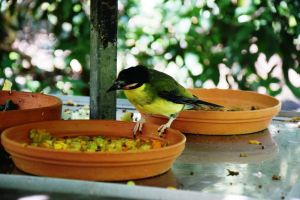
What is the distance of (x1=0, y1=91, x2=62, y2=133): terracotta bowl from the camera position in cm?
274

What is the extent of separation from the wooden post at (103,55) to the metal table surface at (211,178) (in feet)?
1.31

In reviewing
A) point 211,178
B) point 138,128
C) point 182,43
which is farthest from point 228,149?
point 182,43

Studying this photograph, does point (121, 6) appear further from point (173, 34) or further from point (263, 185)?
point (263, 185)

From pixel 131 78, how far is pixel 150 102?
18 centimetres

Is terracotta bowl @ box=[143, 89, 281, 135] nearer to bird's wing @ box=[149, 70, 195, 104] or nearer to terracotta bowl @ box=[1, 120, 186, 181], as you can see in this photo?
bird's wing @ box=[149, 70, 195, 104]

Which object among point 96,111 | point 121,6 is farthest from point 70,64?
point 96,111

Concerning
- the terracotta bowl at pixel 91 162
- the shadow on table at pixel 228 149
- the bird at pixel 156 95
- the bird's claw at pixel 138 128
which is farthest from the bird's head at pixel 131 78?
the terracotta bowl at pixel 91 162

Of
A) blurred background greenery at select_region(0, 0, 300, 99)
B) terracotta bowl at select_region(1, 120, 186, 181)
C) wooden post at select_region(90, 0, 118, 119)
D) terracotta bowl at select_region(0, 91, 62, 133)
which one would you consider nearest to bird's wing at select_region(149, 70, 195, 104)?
wooden post at select_region(90, 0, 118, 119)

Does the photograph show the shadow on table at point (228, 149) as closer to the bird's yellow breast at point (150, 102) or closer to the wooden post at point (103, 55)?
the bird's yellow breast at point (150, 102)

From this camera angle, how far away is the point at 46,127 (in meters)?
2.79

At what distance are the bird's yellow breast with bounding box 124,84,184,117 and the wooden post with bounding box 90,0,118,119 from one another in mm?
111

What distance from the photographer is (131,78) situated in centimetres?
307

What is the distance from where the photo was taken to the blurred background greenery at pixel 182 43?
5.17 meters

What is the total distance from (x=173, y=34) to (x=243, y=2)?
58 centimetres
